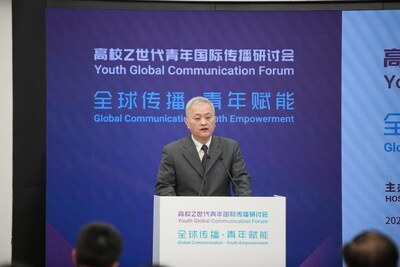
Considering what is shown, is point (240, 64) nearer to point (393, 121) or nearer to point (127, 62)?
point (127, 62)

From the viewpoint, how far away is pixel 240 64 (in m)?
7.37

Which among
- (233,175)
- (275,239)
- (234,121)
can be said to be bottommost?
(275,239)

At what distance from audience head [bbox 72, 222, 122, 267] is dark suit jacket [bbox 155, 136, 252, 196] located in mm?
2743

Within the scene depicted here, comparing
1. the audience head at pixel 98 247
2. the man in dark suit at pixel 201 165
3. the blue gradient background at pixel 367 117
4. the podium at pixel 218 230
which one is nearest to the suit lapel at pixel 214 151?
the man in dark suit at pixel 201 165

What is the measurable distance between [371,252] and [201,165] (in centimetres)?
315

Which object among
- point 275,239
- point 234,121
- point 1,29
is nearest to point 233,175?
point 275,239

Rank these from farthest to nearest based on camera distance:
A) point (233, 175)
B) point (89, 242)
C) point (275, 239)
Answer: point (233, 175) → point (275, 239) → point (89, 242)

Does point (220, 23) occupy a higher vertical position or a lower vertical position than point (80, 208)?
higher

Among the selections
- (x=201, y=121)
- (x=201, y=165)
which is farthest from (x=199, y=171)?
(x=201, y=121)

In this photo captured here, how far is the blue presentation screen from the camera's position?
7277mm

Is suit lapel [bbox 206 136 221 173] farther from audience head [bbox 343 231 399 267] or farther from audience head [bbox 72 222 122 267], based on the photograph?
audience head [bbox 343 231 399 267]

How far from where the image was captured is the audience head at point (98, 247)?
2682 mm

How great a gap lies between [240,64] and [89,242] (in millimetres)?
4817

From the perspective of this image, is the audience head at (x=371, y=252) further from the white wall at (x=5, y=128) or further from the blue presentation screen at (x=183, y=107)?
the white wall at (x=5, y=128)
